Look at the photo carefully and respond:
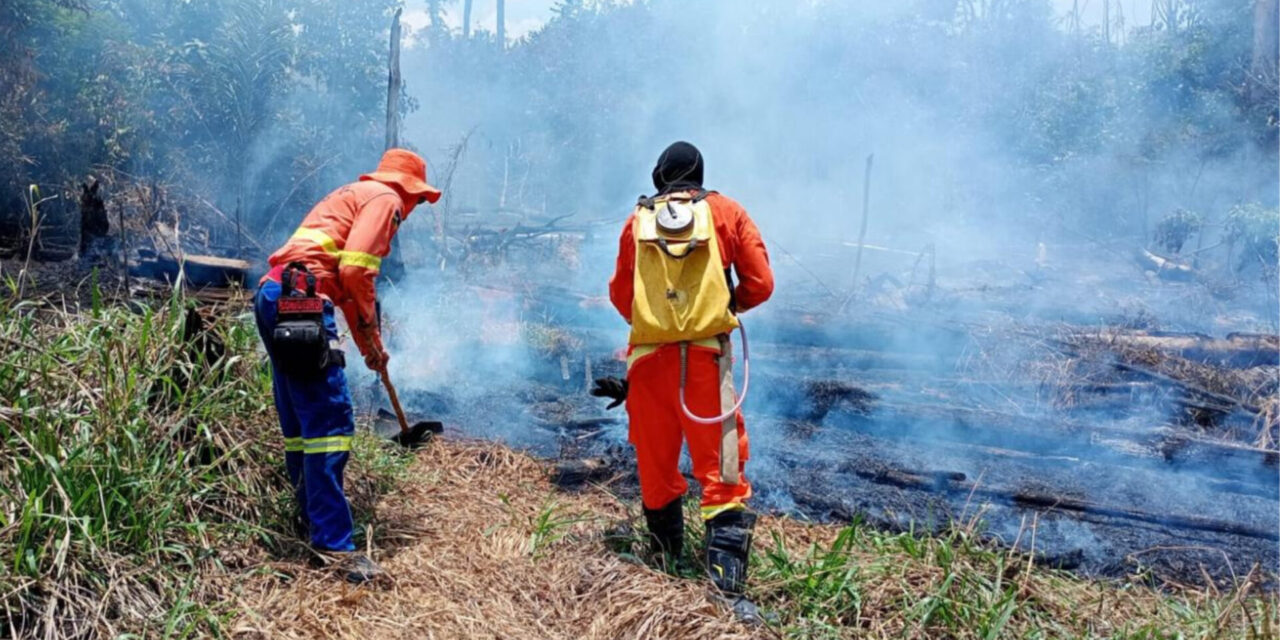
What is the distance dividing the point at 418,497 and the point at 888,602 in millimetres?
2352

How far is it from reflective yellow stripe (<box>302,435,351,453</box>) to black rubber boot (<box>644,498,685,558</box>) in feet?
4.20

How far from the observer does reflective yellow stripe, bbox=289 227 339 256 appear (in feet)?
11.7

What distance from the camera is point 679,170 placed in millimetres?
3627

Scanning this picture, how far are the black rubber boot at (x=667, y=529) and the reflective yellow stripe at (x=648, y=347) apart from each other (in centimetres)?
62

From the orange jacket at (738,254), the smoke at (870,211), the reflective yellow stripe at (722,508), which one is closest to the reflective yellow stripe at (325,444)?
the orange jacket at (738,254)

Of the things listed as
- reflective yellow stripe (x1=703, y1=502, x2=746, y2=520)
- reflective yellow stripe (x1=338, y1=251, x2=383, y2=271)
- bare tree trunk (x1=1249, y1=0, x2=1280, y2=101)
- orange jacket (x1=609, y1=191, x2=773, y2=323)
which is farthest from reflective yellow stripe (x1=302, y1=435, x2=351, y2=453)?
bare tree trunk (x1=1249, y1=0, x2=1280, y2=101)

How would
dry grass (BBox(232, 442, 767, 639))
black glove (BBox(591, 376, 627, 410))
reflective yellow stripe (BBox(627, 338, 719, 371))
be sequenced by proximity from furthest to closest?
black glove (BBox(591, 376, 627, 410))
reflective yellow stripe (BBox(627, 338, 719, 371))
dry grass (BBox(232, 442, 767, 639))

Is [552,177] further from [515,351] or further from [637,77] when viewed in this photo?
[515,351]

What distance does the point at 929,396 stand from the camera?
8.20 m

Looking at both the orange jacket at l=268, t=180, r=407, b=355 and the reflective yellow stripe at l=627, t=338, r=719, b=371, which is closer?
the reflective yellow stripe at l=627, t=338, r=719, b=371

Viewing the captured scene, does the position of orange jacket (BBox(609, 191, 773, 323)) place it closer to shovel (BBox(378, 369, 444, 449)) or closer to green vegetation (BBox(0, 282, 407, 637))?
green vegetation (BBox(0, 282, 407, 637))

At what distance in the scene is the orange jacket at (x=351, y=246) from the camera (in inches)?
140

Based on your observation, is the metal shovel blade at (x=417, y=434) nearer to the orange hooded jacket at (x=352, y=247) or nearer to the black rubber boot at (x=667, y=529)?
the orange hooded jacket at (x=352, y=247)

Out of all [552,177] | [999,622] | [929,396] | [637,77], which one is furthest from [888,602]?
[552,177]
